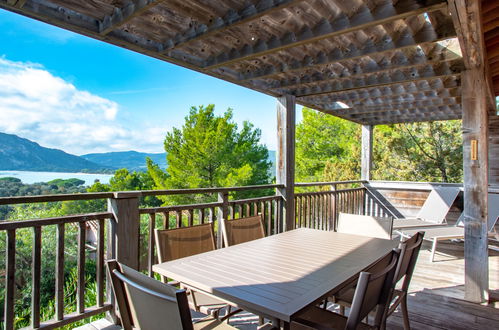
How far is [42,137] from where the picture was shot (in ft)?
113

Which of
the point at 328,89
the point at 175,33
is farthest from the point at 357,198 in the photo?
the point at 175,33

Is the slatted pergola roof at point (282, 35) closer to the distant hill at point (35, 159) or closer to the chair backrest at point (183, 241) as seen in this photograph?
the chair backrest at point (183, 241)

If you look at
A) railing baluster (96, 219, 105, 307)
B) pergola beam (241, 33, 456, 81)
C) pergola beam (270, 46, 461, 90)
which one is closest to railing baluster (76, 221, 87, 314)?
railing baluster (96, 219, 105, 307)

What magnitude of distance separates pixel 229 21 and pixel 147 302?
7.13 feet

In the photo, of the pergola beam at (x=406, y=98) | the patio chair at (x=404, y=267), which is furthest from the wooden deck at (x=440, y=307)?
the pergola beam at (x=406, y=98)

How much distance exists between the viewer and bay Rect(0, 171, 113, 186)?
25.3 meters

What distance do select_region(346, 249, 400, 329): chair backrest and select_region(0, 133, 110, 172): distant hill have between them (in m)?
30.3

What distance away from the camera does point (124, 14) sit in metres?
2.43

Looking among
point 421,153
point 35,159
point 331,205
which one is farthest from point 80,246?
point 35,159

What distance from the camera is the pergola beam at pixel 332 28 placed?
7.59 ft

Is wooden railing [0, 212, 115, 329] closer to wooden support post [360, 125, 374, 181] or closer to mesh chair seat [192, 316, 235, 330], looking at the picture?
mesh chair seat [192, 316, 235, 330]

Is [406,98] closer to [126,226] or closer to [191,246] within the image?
[191,246]

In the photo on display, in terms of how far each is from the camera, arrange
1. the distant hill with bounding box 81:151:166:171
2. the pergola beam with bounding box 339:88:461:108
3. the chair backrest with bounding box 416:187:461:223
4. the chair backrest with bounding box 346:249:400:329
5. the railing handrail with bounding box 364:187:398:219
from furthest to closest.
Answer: the distant hill with bounding box 81:151:166:171
the railing handrail with bounding box 364:187:398:219
the chair backrest with bounding box 416:187:461:223
the pergola beam with bounding box 339:88:461:108
the chair backrest with bounding box 346:249:400:329

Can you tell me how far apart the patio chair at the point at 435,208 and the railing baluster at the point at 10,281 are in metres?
5.41
